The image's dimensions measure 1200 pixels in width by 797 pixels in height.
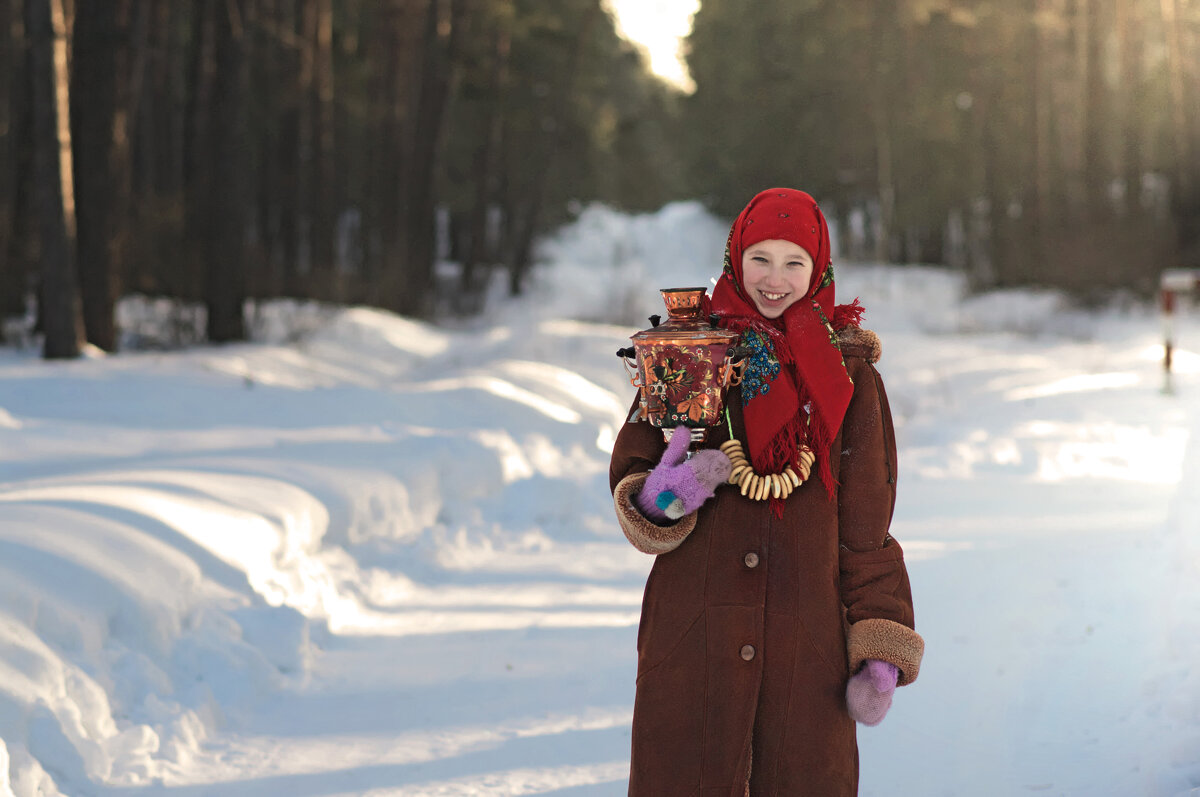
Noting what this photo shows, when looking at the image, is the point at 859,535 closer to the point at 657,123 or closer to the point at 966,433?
the point at 966,433

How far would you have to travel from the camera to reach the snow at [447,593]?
160 inches

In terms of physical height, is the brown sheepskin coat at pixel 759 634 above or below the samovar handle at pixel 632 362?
below

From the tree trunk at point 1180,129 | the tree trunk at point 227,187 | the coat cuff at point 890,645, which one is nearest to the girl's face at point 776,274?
the coat cuff at point 890,645

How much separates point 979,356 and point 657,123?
188 ft

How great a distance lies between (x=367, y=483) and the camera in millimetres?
7566

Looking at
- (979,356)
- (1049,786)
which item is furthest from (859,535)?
(979,356)

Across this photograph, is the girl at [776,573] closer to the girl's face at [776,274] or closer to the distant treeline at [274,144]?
the girl's face at [776,274]

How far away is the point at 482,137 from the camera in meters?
36.7

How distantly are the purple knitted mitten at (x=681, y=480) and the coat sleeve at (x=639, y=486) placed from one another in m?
0.03

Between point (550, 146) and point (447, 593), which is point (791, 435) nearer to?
point (447, 593)

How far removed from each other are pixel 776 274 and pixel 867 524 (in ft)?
1.95

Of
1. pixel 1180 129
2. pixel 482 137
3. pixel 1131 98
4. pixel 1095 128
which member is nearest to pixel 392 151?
pixel 482 137

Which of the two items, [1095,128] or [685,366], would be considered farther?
[1095,128]

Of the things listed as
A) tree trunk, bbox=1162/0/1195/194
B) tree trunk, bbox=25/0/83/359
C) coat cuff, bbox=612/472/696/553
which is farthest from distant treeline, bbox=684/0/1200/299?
coat cuff, bbox=612/472/696/553
